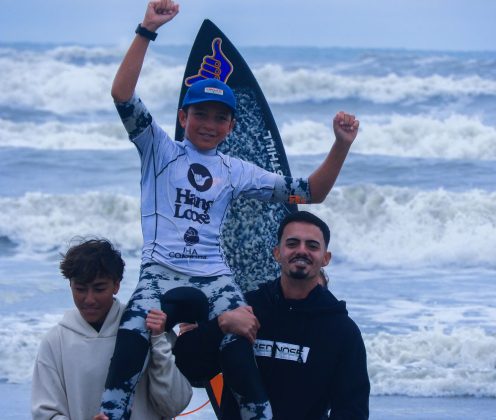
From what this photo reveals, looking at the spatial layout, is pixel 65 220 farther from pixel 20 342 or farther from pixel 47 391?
pixel 47 391

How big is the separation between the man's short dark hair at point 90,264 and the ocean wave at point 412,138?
Result: 13.2 meters

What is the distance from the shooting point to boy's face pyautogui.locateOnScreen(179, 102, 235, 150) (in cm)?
338

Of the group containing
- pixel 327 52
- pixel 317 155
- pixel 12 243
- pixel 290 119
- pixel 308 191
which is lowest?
pixel 308 191

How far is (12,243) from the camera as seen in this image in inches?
453

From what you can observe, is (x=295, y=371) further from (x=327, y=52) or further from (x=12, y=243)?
(x=327, y=52)

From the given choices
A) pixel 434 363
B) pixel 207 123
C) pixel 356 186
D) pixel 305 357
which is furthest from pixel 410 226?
pixel 305 357

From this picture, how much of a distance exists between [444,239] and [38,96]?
11422 mm

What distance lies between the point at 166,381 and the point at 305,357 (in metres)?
0.42

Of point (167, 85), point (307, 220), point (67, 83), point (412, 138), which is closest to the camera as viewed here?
point (307, 220)

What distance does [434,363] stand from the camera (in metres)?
7.05

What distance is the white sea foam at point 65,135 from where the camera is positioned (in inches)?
666

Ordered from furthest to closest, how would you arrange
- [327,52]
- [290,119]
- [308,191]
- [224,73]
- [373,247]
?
[327,52], [290,119], [373,247], [224,73], [308,191]

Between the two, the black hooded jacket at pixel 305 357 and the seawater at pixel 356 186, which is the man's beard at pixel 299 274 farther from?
the seawater at pixel 356 186

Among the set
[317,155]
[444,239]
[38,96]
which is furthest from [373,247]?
[38,96]
